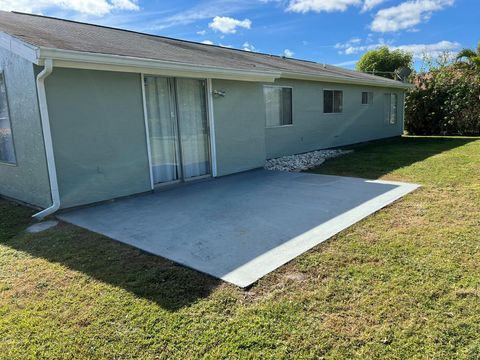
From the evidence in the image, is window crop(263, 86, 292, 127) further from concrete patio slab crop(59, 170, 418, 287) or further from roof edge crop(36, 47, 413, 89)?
concrete patio slab crop(59, 170, 418, 287)

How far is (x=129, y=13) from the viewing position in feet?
46.1

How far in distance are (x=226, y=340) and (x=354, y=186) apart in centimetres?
526

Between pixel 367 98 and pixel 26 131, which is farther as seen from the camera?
pixel 367 98

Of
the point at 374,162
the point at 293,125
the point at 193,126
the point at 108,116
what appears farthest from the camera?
the point at 293,125

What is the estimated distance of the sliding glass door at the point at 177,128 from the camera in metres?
7.10

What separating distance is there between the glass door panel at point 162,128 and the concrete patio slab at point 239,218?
0.50 metres

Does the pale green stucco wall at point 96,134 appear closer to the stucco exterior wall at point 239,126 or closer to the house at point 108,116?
the house at point 108,116

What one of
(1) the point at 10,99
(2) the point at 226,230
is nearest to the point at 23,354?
(2) the point at 226,230

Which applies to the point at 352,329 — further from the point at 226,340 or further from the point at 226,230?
the point at 226,230

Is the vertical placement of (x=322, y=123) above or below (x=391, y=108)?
below

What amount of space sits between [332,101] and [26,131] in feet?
34.0

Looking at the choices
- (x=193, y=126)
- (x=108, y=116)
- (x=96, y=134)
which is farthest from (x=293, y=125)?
(x=96, y=134)

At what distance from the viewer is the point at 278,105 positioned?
11.0m

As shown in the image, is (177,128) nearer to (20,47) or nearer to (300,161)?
(20,47)
